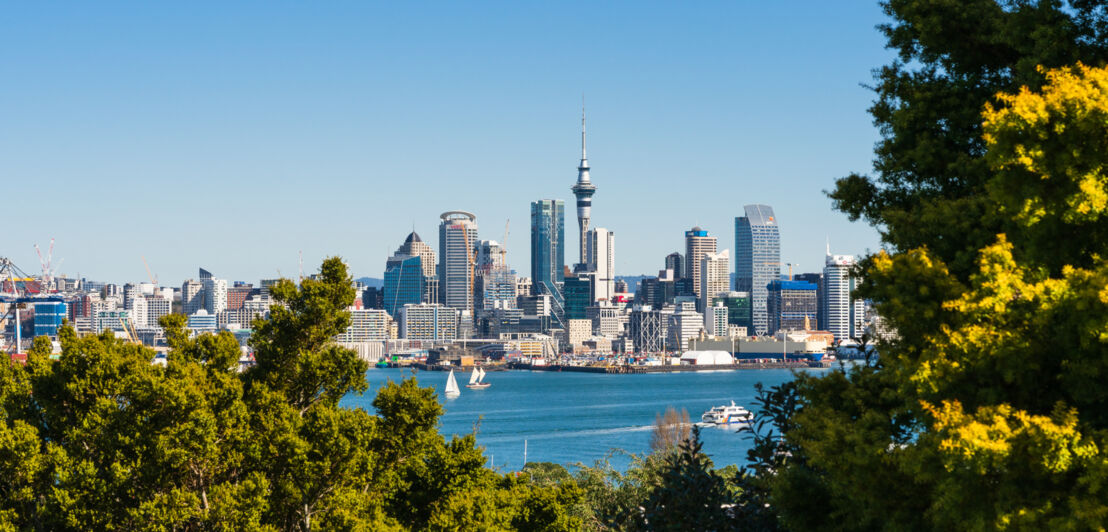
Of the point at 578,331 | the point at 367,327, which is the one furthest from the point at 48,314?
the point at 578,331

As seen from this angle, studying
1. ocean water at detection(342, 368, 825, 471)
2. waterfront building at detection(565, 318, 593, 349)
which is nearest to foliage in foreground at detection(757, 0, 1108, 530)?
ocean water at detection(342, 368, 825, 471)

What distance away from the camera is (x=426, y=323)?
590 ft

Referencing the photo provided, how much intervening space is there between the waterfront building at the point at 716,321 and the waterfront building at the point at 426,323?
135 ft

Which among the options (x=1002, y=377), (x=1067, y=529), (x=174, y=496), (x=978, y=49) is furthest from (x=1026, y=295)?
(x=174, y=496)

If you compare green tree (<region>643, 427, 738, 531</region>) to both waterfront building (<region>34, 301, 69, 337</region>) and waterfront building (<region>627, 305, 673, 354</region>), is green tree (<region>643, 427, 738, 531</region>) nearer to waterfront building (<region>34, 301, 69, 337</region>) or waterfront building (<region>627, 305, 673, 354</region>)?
waterfront building (<region>34, 301, 69, 337</region>)

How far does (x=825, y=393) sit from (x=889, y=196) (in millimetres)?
1634

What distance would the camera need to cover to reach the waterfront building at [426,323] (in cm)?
17775

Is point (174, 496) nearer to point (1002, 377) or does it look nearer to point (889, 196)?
point (889, 196)

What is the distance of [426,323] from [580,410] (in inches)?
4446

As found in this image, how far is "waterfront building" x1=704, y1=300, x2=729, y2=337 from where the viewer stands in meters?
172

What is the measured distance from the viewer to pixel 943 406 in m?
4.74

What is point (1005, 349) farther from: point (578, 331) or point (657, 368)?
point (578, 331)

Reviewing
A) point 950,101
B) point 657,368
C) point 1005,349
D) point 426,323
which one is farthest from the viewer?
point 426,323

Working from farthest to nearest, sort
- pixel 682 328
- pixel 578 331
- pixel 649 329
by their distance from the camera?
pixel 578 331 < pixel 649 329 < pixel 682 328
